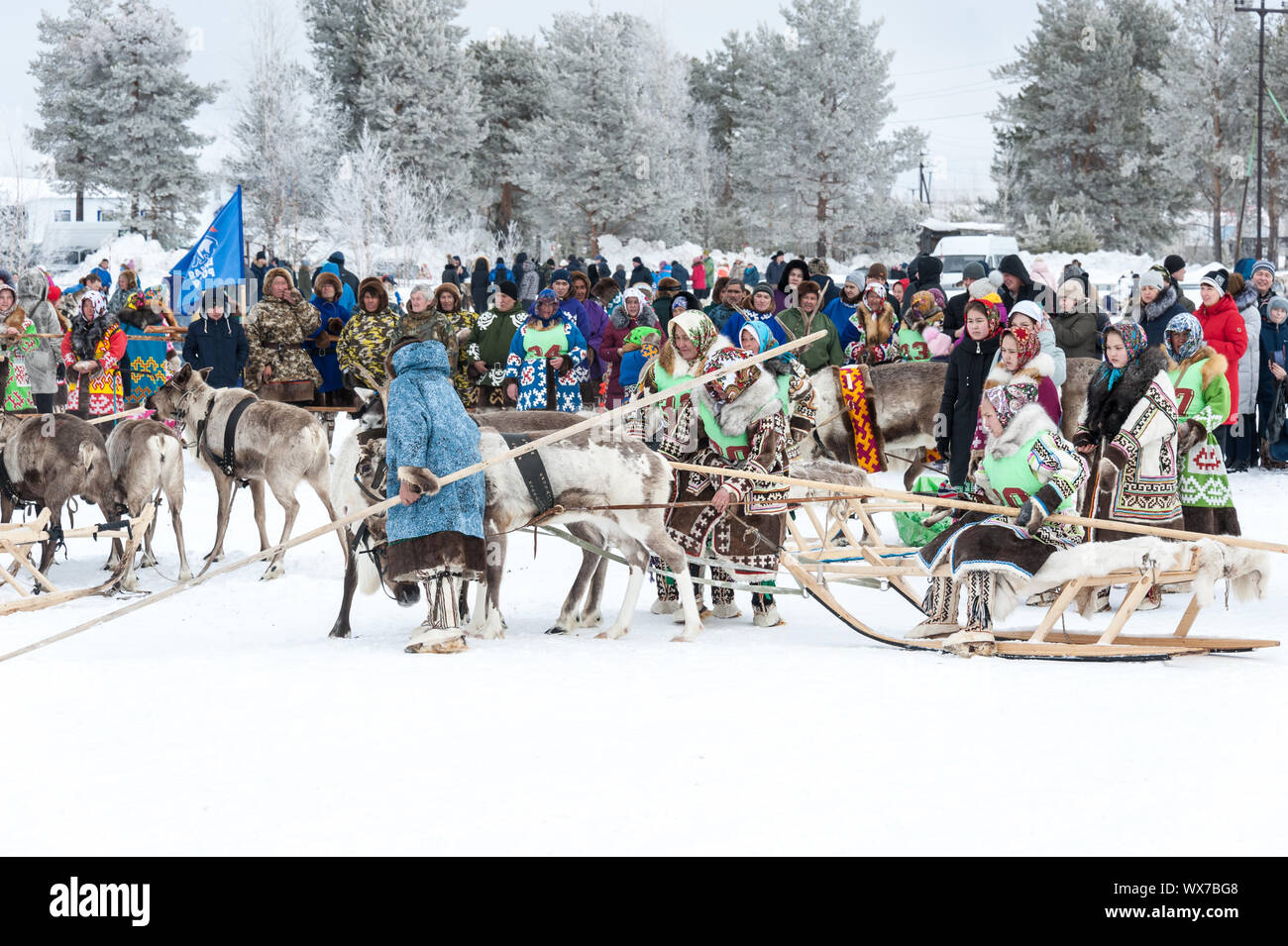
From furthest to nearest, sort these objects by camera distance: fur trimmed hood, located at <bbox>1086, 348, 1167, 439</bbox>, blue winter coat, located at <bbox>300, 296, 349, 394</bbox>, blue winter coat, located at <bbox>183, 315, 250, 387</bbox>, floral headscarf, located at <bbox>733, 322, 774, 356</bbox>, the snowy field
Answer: blue winter coat, located at <bbox>300, 296, 349, 394</bbox>
blue winter coat, located at <bbox>183, 315, 250, 387</bbox>
floral headscarf, located at <bbox>733, 322, 774, 356</bbox>
fur trimmed hood, located at <bbox>1086, 348, 1167, 439</bbox>
the snowy field

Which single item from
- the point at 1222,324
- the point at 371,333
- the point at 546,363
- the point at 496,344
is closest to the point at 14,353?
the point at 371,333

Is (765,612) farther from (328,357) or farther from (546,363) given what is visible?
(328,357)

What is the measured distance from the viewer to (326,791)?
12.7 feet

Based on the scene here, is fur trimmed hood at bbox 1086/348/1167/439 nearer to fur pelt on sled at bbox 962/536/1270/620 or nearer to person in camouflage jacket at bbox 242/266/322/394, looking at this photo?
fur pelt on sled at bbox 962/536/1270/620

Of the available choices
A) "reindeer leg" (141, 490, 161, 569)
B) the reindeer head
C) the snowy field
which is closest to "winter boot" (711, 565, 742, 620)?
the snowy field

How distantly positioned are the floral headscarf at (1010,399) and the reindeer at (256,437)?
15.9ft

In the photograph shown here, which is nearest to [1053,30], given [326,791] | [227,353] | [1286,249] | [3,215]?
[1286,249]

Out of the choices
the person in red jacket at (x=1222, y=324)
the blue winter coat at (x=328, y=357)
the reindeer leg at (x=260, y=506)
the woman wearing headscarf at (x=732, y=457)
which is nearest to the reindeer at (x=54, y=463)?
the reindeer leg at (x=260, y=506)

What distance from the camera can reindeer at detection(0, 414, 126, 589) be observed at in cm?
902

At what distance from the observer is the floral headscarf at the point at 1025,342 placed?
625 centimetres

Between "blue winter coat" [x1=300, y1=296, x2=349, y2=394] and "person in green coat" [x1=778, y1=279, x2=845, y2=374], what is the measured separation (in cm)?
400

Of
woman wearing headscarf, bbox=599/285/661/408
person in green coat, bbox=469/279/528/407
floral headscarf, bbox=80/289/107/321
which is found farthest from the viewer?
floral headscarf, bbox=80/289/107/321

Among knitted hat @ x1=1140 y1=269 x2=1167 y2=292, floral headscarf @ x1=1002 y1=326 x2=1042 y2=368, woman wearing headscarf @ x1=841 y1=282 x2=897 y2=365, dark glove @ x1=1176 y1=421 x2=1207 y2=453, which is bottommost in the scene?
dark glove @ x1=1176 y1=421 x2=1207 y2=453

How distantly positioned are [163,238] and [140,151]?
2.38 meters
